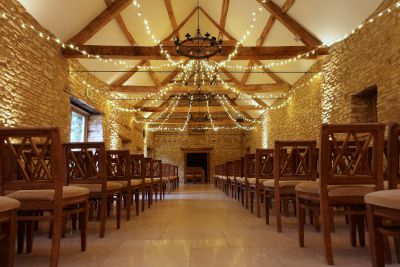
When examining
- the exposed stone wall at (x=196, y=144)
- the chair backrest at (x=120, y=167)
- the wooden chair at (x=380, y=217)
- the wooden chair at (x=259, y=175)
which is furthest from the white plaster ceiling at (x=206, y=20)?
the exposed stone wall at (x=196, y=144)

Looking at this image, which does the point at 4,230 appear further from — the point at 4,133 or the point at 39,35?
the point at 39,35

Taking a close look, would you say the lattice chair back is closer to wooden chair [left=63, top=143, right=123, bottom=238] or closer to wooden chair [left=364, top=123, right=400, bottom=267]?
wooden chair [left=63, top=143, right=123, bottom=238]

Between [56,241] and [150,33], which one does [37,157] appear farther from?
[150,33]

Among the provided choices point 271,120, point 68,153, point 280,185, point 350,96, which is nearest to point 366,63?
point 350,96

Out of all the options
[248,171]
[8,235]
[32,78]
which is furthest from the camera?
[32,78]

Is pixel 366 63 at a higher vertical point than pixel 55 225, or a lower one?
higher

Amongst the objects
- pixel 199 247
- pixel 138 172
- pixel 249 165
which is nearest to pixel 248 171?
pixel 249 165

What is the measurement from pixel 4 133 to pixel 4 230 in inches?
22.1

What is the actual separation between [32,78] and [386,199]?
549 centimetres

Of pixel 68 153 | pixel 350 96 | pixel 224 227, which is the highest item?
pixel 350 96

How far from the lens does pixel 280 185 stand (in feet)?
10.5

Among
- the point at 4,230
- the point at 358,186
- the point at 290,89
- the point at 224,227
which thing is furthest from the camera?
the point at 290,89

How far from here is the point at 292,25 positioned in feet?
23.4

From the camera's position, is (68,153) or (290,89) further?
(290,89)
